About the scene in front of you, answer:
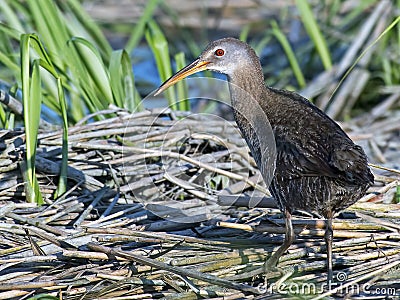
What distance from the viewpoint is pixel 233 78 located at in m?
4.59

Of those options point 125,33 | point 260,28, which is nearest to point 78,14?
point 125,33

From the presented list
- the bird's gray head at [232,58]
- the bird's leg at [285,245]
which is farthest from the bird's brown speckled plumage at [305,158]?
the bird's gray head at [232,58]

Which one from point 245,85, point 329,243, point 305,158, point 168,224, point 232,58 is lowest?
point 329,243

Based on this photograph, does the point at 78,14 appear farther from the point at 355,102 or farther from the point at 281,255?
the point at 281,255

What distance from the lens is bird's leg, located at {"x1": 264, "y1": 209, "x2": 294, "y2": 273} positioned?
156 inches

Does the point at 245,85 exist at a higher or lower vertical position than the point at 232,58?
lower

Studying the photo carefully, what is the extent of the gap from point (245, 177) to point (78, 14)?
8.01ft

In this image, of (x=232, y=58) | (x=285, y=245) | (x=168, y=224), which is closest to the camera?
(x=285, y=245)

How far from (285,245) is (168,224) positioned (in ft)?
2.51

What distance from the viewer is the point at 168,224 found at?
4469mm

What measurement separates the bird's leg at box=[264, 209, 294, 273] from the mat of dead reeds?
0.05m

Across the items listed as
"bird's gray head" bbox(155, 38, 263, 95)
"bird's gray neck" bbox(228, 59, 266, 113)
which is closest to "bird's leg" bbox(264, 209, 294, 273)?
"bird's gray neck" bbox(228, 59, 266, 113)

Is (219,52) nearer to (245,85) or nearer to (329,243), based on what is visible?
(245,85)

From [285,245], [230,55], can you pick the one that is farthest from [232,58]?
[285,245]
